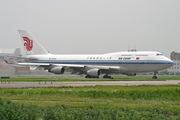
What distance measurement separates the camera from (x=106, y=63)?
55750 mm

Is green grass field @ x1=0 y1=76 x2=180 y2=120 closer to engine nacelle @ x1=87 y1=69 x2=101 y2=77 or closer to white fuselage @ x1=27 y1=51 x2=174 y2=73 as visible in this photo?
engine nacelle @ x1=87 y1=69 x2=101 y2=77

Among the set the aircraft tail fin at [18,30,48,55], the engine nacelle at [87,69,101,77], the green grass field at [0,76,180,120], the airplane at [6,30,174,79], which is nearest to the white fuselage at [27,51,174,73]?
the airplane at [6,30,174,79]

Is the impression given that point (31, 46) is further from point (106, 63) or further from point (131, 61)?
point (131, 61)

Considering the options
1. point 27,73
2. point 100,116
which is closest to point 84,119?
point 100,116

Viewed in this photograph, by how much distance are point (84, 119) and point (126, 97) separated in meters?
9.39

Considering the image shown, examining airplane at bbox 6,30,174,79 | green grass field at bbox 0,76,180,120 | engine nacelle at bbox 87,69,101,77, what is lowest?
green grass field at bbox 0,76,180,120

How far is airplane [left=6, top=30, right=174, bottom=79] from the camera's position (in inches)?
2092

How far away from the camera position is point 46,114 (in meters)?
12.1

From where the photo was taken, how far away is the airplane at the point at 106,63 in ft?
174

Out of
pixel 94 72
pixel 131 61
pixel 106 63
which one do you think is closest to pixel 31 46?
pixel 94 72

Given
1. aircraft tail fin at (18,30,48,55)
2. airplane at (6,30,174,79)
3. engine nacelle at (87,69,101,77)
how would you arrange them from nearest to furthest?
1. airplane at (6,30,174,79)
2. engine nacelle at (87,69,101,77)
3. aircraft tail fin at (18,30,48,55)

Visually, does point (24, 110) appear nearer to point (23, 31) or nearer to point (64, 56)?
point (64, 56)

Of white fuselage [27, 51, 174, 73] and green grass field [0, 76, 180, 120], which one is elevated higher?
white fuselage [27, 51, 174, 73]

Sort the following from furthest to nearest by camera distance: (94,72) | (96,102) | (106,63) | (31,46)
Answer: (31,46)
(106,63)
(94,72)
(96,102)
